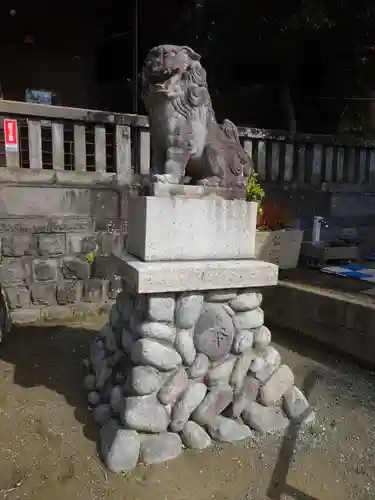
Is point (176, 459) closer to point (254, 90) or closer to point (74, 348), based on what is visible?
point (74, 348)

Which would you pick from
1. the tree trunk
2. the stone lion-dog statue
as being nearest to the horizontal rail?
the stone lion-dog statue

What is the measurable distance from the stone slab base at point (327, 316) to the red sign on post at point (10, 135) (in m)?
3.08

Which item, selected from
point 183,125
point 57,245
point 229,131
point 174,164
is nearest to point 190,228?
point 174,164

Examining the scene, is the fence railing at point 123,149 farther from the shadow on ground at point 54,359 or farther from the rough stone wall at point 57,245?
the shadow on ground at point 54,359

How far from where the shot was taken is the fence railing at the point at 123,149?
4.66 m

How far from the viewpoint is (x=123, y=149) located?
16.8 feet

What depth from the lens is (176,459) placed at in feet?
8.45

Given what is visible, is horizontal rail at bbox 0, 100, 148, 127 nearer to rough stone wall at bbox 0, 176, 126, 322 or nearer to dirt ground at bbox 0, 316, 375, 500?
rough stone wall at bbox 0, 176, 126, 322

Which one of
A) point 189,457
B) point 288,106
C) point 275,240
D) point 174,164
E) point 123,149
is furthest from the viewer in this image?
point 288,106

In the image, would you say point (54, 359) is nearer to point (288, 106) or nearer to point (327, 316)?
point (327, 316)

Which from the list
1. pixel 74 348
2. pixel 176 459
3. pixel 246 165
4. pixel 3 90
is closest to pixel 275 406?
pixel 176 459

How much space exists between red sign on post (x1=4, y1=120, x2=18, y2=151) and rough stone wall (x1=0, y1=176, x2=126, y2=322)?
0.39 meters

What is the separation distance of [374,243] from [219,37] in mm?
3766

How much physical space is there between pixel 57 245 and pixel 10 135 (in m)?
1.24
